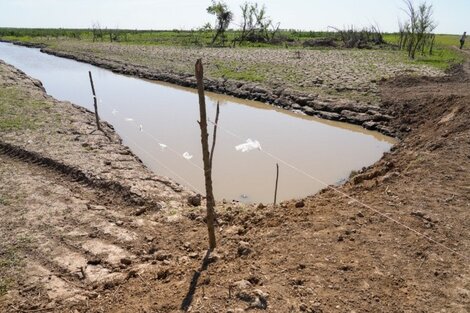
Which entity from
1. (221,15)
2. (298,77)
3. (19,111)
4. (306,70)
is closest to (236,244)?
(19,111)

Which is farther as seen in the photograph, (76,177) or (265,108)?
(265,108)

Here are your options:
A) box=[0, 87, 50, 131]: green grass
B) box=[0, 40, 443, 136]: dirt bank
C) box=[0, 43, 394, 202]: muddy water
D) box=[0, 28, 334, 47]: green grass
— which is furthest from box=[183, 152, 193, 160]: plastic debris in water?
box=[0, 28, 334, 47]: green grass

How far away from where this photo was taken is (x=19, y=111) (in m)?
11.9

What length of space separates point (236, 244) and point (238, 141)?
647 centimetres

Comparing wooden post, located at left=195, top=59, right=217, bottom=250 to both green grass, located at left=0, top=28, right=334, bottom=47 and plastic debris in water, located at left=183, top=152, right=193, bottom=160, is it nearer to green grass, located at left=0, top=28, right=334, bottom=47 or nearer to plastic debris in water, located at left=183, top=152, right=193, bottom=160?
plastic debris in water, located at left=183, top=152, right=193, bottom=160

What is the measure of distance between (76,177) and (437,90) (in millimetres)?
12760

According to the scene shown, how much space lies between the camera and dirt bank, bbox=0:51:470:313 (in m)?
3.96

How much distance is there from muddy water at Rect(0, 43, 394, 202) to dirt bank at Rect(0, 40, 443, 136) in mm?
624

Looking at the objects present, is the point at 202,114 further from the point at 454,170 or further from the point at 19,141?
the point at 19,141

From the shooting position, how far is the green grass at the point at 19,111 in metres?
10.5

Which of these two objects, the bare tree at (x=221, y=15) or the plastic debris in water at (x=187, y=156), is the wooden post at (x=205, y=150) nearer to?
the plastic debris in water at (x=187, y=156)

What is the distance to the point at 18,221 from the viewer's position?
5.84 meters

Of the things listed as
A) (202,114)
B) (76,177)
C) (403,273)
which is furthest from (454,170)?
(76,177)

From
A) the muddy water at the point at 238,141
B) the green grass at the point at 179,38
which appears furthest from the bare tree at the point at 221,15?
the muddy water at the point at 238,141
